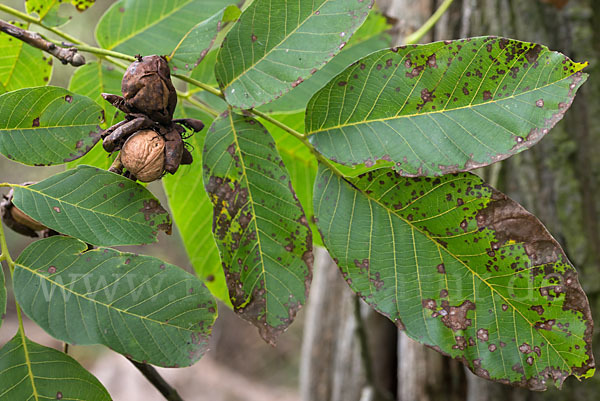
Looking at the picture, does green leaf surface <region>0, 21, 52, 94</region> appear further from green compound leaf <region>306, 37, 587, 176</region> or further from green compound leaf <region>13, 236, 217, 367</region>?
green compound leaf <region>306, 37, 587, 176</region>

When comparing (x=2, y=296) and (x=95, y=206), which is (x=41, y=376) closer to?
(x=2, y=296)

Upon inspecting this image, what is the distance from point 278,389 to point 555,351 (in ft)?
17.7

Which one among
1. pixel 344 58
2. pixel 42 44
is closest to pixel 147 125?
pixel 42 44

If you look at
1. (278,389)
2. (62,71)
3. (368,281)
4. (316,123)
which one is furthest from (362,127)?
(62,71)

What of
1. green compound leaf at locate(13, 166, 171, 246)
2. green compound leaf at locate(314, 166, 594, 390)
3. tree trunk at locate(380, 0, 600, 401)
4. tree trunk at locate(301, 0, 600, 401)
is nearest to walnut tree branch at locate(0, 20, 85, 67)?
green compound leaf at locate(13, 166, 171, 246)

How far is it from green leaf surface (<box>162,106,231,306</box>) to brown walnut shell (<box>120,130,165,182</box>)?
8.6 inches

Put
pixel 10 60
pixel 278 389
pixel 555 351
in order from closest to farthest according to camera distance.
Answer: pixel 555 351, pixel 10 60, pixel 278 389

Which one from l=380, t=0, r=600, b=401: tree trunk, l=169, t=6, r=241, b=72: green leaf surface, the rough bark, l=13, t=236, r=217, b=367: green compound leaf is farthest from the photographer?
the rough bark

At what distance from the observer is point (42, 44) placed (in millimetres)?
796

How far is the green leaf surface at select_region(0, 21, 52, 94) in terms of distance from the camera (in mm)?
906

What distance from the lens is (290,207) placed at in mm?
730

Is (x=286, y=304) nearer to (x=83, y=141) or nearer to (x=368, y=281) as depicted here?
(x=368, y=281)

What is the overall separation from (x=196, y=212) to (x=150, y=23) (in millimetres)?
374

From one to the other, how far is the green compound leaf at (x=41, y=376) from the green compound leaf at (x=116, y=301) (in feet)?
0.18
